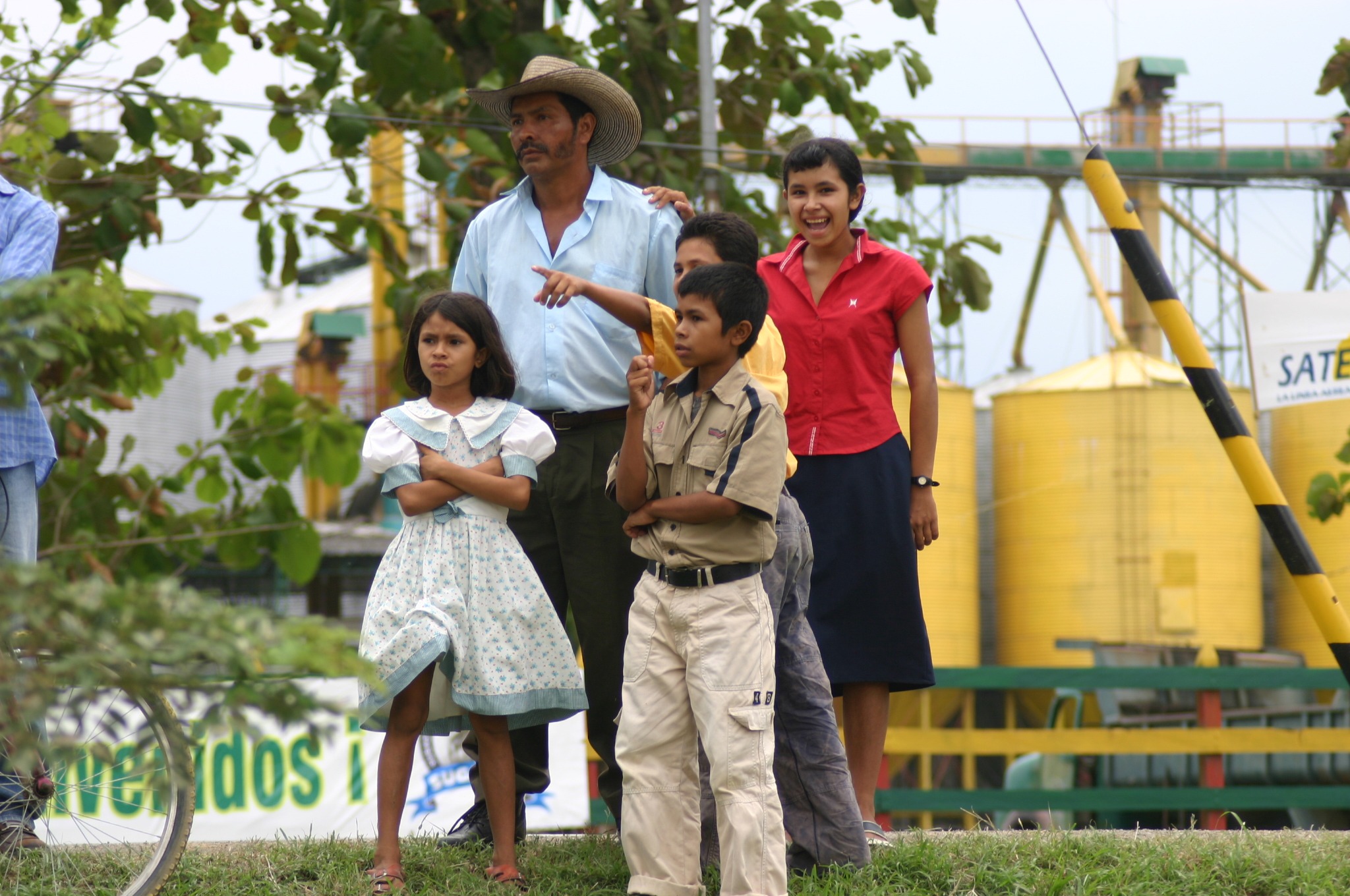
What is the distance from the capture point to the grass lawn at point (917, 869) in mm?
3488

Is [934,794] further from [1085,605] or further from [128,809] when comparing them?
[1085,605]

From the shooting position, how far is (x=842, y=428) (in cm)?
380

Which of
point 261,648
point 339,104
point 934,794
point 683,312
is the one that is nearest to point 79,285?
point 261,648

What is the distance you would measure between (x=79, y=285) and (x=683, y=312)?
5.42 feet

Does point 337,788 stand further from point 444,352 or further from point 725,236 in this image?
point 725,236

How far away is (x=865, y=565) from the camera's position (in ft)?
12.5

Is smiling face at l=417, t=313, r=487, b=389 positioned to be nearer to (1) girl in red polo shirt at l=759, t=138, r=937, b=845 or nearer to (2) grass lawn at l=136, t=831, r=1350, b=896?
(1) girl in red polo shirt at l=759, t=138, r=937, b=845

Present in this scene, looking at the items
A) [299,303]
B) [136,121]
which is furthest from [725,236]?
[299,303]

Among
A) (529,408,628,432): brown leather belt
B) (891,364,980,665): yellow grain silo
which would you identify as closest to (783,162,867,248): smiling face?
(529,408,628,432): brown leather belt

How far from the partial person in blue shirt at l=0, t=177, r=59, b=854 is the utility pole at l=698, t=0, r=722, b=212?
4.21 meters

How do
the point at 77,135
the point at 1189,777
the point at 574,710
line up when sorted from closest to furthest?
the point at 574,710
the point at 77,135
the point at 1189,777

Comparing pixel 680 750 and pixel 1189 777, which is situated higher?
pixel 680 750

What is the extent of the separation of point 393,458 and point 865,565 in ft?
4.02

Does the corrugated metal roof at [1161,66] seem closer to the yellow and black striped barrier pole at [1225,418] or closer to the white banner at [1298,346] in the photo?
the white banner at [1298,346]
